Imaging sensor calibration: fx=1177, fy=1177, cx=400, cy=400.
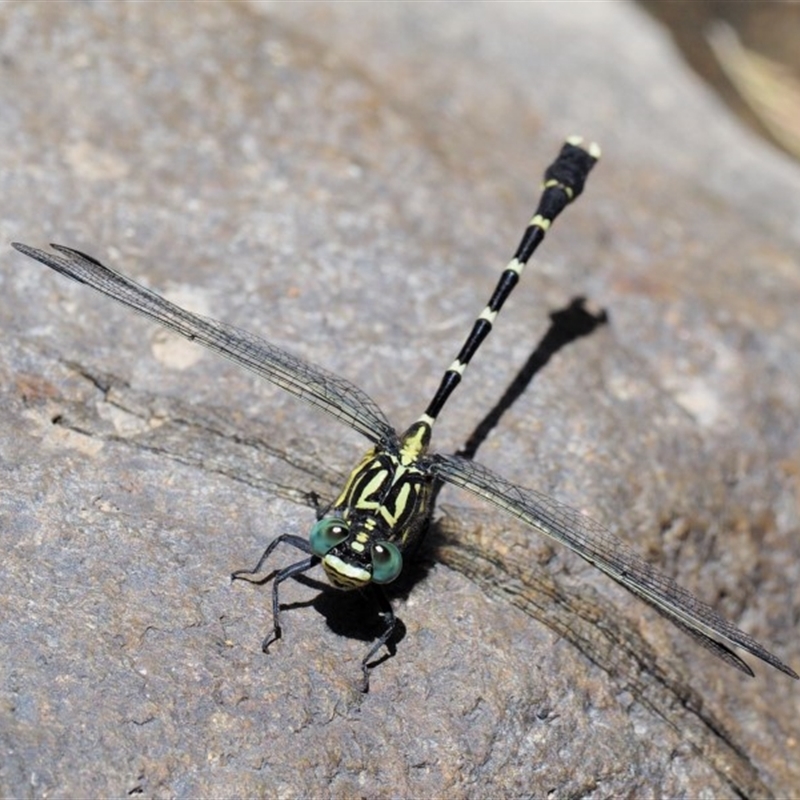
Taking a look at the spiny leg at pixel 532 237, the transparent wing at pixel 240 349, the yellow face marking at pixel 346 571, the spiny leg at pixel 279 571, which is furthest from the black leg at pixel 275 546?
the spiny leg at pixel 532 237

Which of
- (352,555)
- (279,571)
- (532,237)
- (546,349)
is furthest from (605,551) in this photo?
(532,237)

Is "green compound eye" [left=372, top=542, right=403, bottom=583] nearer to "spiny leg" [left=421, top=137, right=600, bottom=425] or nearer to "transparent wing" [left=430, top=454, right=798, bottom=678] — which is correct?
"transparent wing" [left=430, top=454, right=798, bottom=678]

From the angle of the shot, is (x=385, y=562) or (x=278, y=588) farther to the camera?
(x=278, y=588)

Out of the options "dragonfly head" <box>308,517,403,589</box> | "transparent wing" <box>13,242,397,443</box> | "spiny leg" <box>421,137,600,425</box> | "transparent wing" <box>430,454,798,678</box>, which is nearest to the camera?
"dragonfly head" <box>308,517,403,589</box>

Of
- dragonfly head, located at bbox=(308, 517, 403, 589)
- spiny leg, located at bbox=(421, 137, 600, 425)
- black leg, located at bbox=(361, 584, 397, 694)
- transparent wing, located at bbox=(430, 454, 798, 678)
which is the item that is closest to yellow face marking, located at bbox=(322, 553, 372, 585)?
dragonfly head, located at bbox=(308, 517, 403, 589)

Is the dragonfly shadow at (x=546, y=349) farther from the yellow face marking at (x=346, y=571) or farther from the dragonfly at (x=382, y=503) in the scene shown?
the yellow face marking at (x=346, y=571)

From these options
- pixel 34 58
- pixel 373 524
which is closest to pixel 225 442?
pixel 373 524

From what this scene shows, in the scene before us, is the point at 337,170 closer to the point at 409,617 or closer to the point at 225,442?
the point at 225,442

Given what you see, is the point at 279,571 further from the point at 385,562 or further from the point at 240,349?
the point at 240,349
